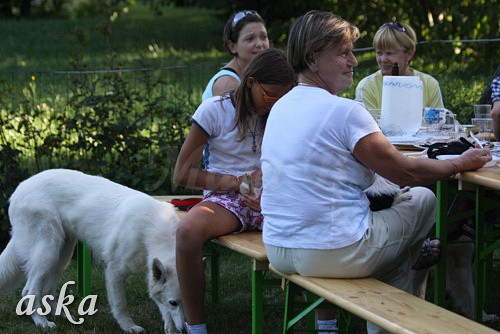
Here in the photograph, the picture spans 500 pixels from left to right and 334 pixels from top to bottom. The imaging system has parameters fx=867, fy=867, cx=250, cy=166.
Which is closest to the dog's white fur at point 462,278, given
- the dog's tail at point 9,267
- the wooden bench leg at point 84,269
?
the wooden bench leg at point 84,269

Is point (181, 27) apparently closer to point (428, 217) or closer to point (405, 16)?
point (405, 16)

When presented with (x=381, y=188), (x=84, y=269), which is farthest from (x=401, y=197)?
(x=84, y=269)

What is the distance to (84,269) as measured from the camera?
5.53 metres

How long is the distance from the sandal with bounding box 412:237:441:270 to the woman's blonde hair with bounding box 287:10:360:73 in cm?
109

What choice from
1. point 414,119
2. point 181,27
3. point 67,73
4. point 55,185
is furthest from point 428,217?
point 181,27

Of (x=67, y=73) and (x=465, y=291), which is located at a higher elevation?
(x=67, y=73)

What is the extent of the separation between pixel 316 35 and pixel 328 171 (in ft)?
1.84

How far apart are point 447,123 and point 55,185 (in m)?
2.42

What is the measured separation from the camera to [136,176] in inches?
275

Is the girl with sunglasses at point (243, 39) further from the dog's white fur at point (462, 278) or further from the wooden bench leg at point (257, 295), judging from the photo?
the dog's white fur at point (462, 278)

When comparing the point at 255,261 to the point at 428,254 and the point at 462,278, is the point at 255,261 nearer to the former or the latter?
the point at 428,254

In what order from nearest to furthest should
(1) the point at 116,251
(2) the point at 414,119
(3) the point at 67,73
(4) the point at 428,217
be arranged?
1. (4) the point at 428,217
2. (2) the point at 414,119
3. (1) the point at 116,251
4. (3) the point at 67,73

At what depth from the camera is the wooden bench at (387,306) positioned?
3.00m

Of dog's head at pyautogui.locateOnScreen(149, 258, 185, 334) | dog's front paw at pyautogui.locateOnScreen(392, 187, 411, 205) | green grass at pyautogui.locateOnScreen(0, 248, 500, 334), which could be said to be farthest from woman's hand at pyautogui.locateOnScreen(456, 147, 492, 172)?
dog's head at pyautogui.locateOnScreen(149, 258, 185, 334)
